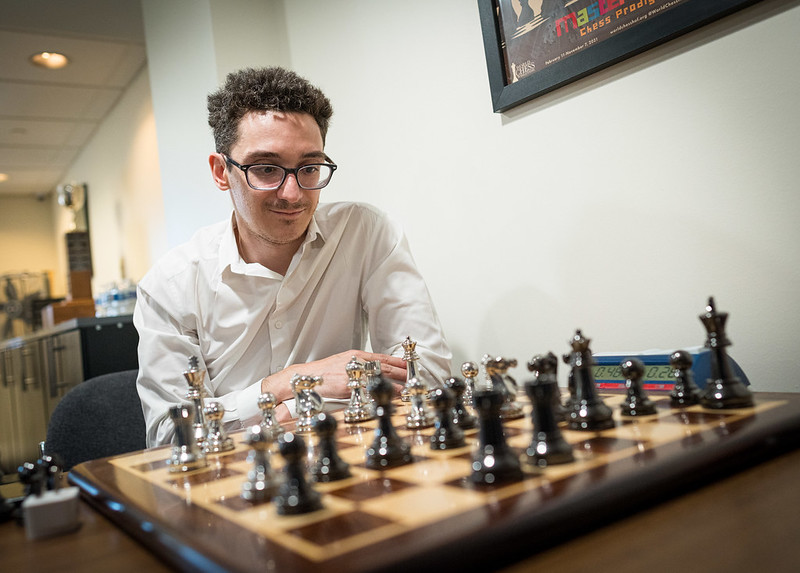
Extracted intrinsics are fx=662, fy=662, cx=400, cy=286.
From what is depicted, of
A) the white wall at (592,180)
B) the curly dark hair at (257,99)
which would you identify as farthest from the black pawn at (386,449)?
the curly dark hair at (257,99)

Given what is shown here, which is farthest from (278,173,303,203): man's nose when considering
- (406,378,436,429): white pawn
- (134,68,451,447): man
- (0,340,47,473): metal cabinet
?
(0,340,47,473): metal cabinet

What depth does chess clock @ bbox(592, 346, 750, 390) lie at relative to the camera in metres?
1.26

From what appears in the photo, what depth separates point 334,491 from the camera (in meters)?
0.78

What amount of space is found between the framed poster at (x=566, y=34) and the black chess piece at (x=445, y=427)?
1186mm

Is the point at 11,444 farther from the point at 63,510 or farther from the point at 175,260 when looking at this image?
the point at 63,510

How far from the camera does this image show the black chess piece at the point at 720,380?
0.94m

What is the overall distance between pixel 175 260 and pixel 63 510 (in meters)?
1.36

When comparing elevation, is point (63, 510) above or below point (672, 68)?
below

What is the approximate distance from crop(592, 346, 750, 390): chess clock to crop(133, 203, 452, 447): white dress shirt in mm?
545

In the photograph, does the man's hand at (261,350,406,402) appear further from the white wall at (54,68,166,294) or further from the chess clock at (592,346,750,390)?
the white wall at (54,68,166,294)

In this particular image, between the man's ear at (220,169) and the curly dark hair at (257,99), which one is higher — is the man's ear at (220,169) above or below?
below

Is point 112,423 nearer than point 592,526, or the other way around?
point 592,526

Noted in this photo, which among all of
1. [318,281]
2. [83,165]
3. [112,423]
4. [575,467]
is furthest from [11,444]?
[575,467]

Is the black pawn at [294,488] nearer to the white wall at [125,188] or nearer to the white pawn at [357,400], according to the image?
the white pawn at [357,400]
